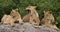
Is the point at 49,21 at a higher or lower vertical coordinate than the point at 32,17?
lower

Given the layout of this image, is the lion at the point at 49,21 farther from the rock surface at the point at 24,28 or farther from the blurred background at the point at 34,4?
the blurred background at the point at 34,4

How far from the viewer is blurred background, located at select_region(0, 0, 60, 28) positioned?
14.6 m

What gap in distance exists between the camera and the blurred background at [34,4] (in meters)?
14.6

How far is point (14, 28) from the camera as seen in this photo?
10258 millimetres

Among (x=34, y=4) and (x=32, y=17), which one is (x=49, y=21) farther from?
(x=34, y=4)

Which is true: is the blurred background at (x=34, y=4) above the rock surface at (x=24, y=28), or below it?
above

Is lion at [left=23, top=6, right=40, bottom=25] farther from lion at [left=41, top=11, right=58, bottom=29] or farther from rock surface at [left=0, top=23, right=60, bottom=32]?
rock surface at [left=0, top=23, right=60, bottom=32]

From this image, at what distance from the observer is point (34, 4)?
15195 millimetres

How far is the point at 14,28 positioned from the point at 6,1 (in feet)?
17.1

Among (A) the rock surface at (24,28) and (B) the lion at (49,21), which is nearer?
(A) the rock surface at (24,28)

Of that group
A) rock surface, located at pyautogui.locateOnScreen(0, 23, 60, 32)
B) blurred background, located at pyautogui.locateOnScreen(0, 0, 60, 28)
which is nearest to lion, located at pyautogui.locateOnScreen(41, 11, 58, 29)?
rock surface, located at pyautogui.locateOnScreen(0, 23, 60, 32)

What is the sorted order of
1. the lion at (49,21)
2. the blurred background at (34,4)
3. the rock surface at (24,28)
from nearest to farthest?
1. the rock surface at (24,28)
2. the lion at (49,21)
3. the blurred background at (34,4)

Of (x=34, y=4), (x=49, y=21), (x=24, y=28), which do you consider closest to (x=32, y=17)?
(x=49, y=21)

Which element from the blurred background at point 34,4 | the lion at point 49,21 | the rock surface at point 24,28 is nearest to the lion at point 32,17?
the lion at point 49,21
